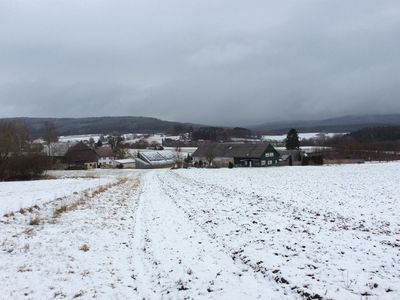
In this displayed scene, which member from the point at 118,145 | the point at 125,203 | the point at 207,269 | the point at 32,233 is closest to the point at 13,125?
the point at 125,203

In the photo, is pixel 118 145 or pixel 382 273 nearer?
pixel 382 273

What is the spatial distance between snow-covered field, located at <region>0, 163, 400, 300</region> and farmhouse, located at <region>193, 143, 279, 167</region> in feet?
279

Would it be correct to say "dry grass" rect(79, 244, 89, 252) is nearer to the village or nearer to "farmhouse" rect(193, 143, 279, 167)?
the village

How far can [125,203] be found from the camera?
22984 millimetres

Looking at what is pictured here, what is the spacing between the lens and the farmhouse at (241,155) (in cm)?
10319

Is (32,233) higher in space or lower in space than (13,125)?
lower

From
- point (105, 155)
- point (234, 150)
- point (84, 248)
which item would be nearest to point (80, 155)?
point (105, 155)

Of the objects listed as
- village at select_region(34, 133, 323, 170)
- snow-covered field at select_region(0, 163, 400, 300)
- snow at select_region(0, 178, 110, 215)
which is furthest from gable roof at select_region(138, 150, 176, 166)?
snow-covered field at select_region(0, 163, 400, 300)

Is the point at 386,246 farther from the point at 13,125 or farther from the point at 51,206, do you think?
the point at 13,125

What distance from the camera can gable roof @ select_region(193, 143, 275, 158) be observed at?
104 meters

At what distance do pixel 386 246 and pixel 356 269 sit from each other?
2.68 metres

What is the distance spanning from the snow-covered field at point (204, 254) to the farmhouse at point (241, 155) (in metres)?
85.0

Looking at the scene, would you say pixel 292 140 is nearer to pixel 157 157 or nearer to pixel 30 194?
pixel 157 157

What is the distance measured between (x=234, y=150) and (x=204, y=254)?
9805 centimetres
